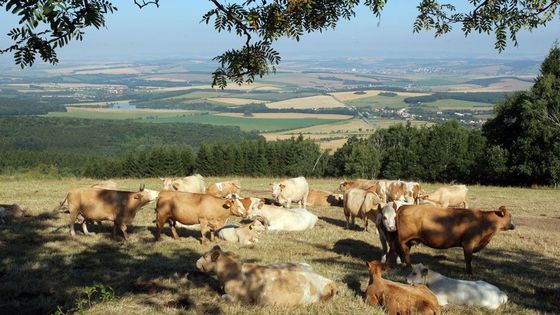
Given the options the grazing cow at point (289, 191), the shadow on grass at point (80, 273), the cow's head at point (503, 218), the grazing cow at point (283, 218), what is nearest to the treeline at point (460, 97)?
the grazing cow at point (289, 191)

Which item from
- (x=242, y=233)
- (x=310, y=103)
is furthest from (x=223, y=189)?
(x=310, y=103)

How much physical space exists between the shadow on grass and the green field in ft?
323

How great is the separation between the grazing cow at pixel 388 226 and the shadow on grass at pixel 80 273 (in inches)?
160

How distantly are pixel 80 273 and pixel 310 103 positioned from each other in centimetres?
14460

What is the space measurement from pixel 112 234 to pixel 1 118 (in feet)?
365

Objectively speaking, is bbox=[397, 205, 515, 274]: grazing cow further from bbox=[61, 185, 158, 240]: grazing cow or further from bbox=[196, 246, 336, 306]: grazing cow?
bbox=[61, 185, 158, 240]: grazing cow

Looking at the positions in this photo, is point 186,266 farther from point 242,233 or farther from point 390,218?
point 390,218

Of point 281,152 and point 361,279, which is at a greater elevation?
point 361,279

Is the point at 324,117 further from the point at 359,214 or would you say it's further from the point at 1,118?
the point at 359,214

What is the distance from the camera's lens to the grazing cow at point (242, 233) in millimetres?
13801

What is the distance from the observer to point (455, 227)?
1075 centimetres

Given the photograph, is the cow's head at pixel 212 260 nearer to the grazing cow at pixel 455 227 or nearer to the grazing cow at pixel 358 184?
the grazing cow at pixel 455 227

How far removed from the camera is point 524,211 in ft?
73.8

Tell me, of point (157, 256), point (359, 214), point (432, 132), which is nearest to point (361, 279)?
point (157, 256)
